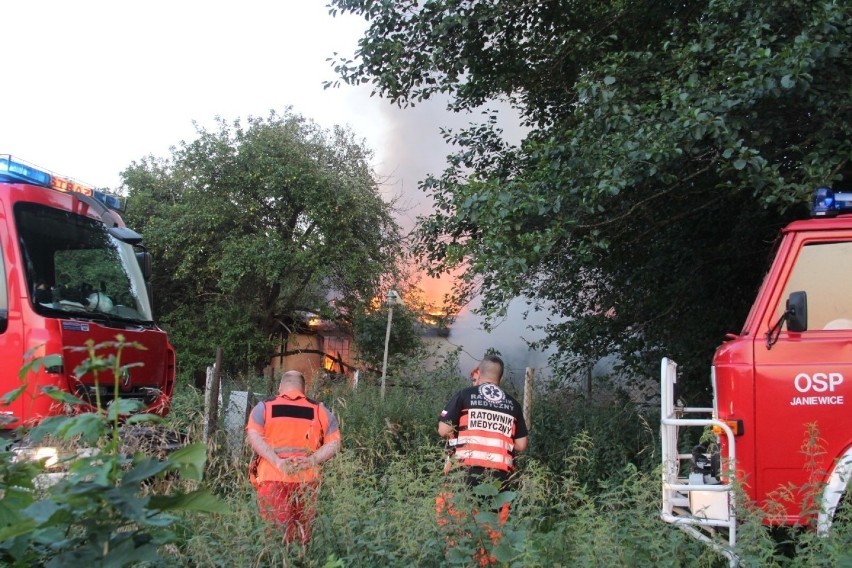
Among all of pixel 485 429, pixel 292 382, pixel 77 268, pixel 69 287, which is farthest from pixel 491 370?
pixel 77 268

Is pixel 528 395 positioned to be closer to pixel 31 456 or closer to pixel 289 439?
pixel 289 439

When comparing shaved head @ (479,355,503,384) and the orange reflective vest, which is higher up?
shaved head @ (479,355,503,384)

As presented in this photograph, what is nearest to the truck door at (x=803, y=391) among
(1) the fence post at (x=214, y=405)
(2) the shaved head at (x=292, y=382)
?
(2) the shaved head at (x=292, y=382)

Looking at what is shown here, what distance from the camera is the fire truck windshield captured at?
237 inches

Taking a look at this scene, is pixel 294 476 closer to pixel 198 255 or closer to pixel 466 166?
pixel 466 166

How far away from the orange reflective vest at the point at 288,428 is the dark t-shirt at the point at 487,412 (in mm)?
839

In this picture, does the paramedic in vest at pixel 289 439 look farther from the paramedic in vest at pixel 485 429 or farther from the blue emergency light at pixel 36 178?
the blue emergency light at pixel 36 178

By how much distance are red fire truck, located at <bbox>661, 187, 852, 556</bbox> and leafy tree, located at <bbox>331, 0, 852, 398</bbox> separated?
4.16ft

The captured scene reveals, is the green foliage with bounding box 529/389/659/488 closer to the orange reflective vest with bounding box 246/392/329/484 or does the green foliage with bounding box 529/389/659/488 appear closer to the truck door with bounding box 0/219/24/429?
the orange reflective vest with bounding box 246/392/329/484

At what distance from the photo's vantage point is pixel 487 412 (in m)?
5.11

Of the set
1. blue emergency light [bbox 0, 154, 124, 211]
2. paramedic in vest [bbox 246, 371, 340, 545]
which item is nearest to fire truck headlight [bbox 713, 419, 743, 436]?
paramedic in vest [bbox 246, 371, 340, 545]

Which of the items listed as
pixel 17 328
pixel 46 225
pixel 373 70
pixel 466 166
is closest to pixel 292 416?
pixel 17 328

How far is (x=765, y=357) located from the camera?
4.21 m

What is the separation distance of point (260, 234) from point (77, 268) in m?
11.5
